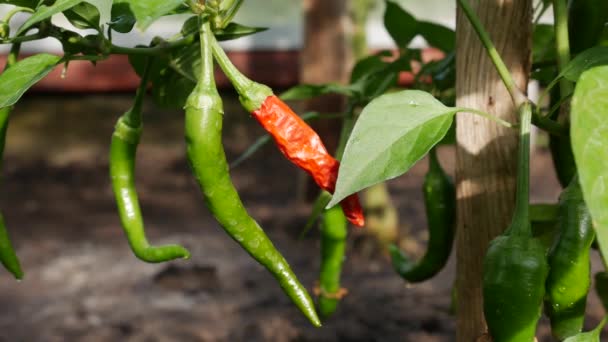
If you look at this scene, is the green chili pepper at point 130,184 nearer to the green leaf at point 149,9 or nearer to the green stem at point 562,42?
the green leaf at point 149,9

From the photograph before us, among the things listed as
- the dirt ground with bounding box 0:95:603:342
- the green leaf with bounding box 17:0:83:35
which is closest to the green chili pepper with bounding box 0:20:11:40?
the green leaf with bounding box 17:0:83:35

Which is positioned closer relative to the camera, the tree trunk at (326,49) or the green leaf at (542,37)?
the green leaf at (542,37)

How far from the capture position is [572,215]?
612 mm

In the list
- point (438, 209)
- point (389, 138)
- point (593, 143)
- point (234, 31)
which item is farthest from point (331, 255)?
point (593, 143)

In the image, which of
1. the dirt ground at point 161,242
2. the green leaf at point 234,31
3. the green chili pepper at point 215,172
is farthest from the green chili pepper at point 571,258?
the dirt ground at point 161,242

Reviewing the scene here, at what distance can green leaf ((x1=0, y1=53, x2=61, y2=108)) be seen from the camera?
581mm

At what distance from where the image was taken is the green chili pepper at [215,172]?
1.99 feet

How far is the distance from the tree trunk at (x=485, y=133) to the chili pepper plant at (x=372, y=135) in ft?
0.12

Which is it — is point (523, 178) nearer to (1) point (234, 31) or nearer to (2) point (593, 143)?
(2) point (593, 143)

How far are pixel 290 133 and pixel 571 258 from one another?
0.26 meters

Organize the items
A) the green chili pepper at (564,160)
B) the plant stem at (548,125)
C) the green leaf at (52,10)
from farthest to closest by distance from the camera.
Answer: the green chili pepper at (564,160) → the plant stem at (548,125) → the green leaf at (52,10)

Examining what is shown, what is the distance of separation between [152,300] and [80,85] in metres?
1.94

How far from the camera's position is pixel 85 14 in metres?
0.62

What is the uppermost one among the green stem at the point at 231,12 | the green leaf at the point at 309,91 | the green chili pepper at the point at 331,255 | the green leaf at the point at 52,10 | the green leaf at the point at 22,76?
the green leaf at the point at 52,10
